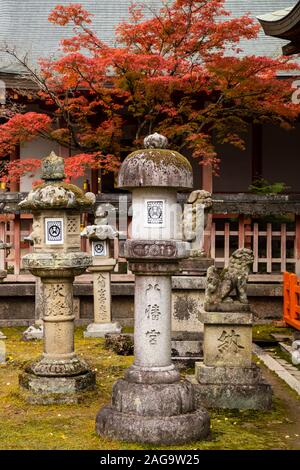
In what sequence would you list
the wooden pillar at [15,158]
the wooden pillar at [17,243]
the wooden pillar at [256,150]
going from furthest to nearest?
the wooden pillar at [256,150] → the wooden pillar at [15,158] → the wooden pillar at [17,243]

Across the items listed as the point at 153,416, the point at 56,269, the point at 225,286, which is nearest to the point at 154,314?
the point at 153,416

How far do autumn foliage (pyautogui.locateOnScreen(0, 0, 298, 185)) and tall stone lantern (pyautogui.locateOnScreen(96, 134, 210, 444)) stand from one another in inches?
310

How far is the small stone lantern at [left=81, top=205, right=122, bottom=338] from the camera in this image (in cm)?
1133

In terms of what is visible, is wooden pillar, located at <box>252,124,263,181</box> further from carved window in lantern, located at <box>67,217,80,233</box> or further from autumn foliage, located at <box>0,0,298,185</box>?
carved window in lantern, located at <box>67,217,80,233</box>

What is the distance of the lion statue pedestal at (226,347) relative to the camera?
281 inches

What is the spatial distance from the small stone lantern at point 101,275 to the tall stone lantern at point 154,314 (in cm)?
534

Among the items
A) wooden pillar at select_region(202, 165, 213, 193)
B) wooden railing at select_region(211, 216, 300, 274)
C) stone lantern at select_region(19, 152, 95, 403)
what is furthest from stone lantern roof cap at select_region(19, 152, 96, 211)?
wooden pillar at select_region(202, 165, 213, 193)

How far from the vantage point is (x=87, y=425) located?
21.2 feet

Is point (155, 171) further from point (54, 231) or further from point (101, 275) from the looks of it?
point (101, 275)

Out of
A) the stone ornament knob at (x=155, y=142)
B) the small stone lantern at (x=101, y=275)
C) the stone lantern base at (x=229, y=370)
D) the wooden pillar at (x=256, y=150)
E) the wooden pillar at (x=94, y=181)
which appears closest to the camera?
the stone ornament knob at (x=155, y=142)

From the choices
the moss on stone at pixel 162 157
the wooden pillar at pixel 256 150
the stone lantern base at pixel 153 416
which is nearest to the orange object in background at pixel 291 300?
the stone lantern base at pixel 153 416

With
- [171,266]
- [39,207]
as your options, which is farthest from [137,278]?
[39,207]

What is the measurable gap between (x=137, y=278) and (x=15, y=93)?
11.7 m

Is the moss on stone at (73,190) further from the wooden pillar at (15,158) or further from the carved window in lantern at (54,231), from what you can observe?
the wooden pillar at (15,158)
